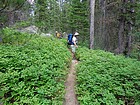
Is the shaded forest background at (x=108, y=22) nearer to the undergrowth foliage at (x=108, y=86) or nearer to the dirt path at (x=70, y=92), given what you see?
the undergrowth foliage at (x=108, y=86)

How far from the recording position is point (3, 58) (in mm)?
6199

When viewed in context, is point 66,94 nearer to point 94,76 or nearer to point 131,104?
point 94,76

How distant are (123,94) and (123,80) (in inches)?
31.4

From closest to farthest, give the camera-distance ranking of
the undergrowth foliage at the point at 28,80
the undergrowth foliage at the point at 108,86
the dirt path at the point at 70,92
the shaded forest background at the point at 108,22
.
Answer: the undergrowth foliage at the point at 28,80 → the undergrowth foliage at the point at 108,86 → the dirt path at the point at 70,92 → the shaded forest background at the point at 108,22

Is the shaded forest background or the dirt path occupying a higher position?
the shaded forest background

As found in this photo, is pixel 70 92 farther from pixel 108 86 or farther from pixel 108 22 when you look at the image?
pixel 108 22

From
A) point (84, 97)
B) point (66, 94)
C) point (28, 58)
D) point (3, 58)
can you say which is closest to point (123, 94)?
point (84, 97)

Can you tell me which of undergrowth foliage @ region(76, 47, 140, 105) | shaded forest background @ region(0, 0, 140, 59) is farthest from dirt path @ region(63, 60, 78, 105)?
shaded forest background @ region(0, 0, 140, 59)

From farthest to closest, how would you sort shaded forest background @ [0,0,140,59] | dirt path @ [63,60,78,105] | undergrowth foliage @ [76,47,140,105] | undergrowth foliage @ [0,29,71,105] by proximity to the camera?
1. shaded forest background @ [0,0,140,59]
2. dirt path @ [63,60,78,105]
3. undergrowth foliage @ [76,47,140,105]
4. undergrowth foliage @ [0,29,71,105]

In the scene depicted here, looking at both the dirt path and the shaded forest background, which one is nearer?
the dirt path

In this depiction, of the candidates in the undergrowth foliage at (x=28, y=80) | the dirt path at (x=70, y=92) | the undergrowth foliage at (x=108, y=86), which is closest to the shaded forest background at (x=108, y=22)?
the undergrowth foliage at (x=108, y=86)

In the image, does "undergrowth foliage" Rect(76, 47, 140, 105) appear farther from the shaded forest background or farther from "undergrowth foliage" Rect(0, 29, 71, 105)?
the shaded forest background

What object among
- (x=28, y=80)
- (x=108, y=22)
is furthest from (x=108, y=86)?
(x=108, y=22)

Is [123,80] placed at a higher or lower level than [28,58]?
lower
